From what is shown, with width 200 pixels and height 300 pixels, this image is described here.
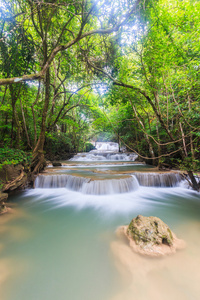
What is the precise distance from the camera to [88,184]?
5.36 metres

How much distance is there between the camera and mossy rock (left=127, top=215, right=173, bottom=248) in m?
2.14

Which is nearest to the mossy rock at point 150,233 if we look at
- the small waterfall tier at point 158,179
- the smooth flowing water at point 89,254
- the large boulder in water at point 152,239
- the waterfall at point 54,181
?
the large boulder in water at point 152,239

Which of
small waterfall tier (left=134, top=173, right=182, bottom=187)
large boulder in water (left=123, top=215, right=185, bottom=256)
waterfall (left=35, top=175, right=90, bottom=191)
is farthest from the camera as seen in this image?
small waterfall tier (left=134, top=173, right=182, bottom=187)

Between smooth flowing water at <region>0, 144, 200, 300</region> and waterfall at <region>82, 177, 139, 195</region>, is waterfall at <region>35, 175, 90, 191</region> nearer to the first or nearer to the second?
waterfall at <region>82, 177, 139, 195</region>

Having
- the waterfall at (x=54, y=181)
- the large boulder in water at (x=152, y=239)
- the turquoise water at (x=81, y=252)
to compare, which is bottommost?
the turquoise water at (x=81, y=252)

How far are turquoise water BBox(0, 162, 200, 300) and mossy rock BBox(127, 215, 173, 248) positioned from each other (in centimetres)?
26

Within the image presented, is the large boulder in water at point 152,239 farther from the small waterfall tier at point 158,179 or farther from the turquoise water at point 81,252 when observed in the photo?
the small waterfall tier at point 158,179

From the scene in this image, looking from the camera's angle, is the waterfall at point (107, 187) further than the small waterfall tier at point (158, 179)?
No

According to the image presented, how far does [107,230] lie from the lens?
114 inches

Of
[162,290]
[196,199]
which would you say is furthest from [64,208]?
[196,199]

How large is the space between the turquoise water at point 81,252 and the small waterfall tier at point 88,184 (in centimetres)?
72

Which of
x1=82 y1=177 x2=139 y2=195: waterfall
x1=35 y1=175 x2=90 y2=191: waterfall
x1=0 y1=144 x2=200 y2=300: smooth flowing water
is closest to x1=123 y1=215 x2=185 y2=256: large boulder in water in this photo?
x1=0 y1=144 x2=200 y2=300: smooth flowing water

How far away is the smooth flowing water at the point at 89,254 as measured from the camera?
1550 millimetres

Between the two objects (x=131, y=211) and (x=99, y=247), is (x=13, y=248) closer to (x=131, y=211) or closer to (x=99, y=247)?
(x=99, y=247)
